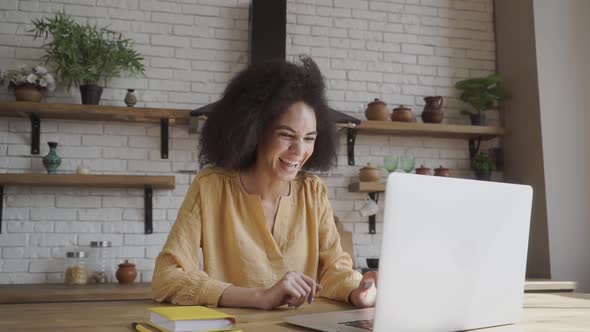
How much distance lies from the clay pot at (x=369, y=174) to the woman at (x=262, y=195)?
5.86 feet

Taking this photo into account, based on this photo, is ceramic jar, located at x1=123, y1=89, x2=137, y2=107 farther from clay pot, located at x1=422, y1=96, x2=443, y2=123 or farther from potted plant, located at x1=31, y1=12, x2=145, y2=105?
clay pot, located at x1=422, y1=96, x2=443, y2=123

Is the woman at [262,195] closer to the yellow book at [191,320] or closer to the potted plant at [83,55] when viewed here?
the yellow book at [191,320]

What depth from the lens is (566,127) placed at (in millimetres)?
3793

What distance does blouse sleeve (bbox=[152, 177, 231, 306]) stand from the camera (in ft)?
4.91

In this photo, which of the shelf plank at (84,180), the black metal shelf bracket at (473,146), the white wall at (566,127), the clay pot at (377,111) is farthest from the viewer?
the black metal shelf bracket at (473,146)

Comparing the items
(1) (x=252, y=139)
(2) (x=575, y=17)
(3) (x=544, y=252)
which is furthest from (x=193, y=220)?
(2) (x=575, y=17)

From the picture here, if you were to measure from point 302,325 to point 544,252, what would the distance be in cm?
301

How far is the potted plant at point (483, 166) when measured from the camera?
13.1ft

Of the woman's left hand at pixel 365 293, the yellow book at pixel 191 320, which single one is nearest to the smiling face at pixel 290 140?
the woman's left hand at pixel 365 293

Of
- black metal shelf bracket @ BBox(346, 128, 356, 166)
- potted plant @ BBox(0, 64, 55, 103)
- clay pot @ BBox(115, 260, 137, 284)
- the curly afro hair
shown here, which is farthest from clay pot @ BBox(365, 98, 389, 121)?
potted plant @ BBox(0, 64, 55, 103)

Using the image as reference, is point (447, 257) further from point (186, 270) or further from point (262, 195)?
point (262, 195)

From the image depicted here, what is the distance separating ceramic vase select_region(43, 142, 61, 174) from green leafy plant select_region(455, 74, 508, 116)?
2.61 m

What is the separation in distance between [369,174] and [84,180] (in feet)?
5.62

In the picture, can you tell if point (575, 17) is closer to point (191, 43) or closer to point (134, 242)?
point (191, 43)
